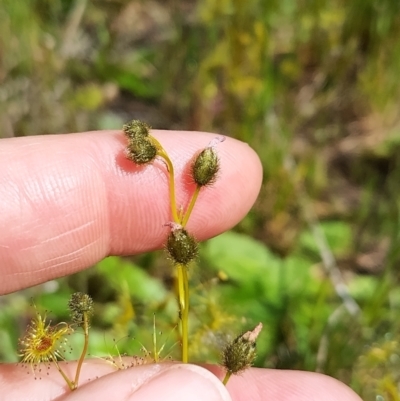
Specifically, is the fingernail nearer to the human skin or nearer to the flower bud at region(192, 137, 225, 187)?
the human skin

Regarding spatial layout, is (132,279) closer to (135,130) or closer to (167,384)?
(135,130)

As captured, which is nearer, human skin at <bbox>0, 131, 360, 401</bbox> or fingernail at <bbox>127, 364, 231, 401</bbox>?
fingernail at <bbox>127, 364, 231, 401</bbox>

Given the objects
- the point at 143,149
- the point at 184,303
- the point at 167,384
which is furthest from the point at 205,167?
the point at 167,384

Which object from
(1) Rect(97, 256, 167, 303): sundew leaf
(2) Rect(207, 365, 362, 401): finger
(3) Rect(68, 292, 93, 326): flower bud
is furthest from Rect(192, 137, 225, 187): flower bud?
(1) Rect(97, 256, 167, 303): sundew leaf

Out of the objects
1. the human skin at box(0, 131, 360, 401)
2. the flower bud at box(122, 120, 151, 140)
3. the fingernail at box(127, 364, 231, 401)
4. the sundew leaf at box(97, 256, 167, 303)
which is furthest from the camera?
the sundew leaf at box(97, 256, 167, 303)

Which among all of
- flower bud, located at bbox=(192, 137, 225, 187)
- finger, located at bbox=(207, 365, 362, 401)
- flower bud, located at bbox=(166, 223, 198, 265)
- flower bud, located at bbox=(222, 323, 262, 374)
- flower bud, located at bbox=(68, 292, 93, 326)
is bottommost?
finger, located at bbox=(207, 365, 362, 401)

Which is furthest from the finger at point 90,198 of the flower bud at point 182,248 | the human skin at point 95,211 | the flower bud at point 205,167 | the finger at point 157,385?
the finger at point 157,385
